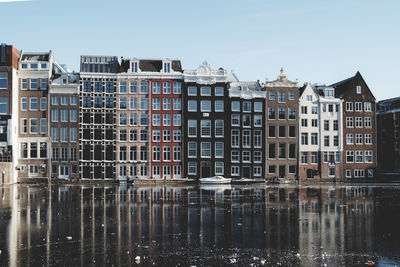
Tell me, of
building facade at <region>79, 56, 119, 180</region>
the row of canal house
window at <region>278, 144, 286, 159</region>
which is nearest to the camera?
A: the row of canal house

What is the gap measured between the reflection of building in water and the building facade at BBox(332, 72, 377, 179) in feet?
145

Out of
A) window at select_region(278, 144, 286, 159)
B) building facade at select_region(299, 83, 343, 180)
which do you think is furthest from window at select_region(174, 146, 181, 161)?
building facade at select_region(299, 83, 343, 180)

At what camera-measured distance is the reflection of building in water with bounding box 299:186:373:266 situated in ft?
57.2

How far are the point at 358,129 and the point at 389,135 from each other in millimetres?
10336

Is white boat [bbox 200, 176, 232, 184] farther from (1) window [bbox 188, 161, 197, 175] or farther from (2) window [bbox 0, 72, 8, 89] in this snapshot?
(2) window [bbox 0, 72, 8, 89]

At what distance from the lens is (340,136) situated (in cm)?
7756

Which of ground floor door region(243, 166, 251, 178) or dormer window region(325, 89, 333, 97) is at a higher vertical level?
dormer window region(325, 89, 333, 97)

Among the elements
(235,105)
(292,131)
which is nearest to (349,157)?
(292,131)

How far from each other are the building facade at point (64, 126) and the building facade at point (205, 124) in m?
18.3

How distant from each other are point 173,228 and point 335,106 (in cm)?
6195

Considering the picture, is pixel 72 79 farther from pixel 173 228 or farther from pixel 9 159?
pixel 173 228

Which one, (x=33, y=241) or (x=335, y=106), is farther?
(x=335, y=106)

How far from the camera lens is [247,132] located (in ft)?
241

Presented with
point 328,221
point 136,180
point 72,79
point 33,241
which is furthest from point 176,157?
point 33,241
